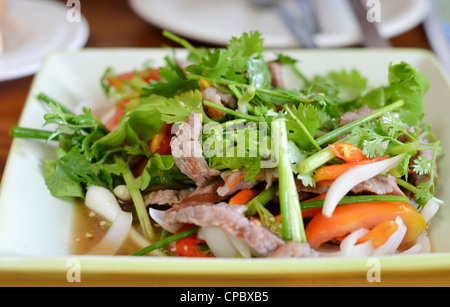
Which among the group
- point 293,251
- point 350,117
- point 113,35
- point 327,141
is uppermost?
point 113,35

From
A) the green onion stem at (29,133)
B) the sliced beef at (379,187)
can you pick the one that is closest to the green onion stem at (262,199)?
the sliced beef at (379,187)

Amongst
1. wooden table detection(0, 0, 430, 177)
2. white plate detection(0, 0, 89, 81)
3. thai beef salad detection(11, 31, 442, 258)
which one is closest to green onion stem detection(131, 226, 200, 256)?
thai beef salad detection(11, 31, 442, 258)

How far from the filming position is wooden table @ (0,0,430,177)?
230 cm

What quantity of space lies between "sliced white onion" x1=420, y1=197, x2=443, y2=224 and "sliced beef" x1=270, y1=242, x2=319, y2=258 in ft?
1.40

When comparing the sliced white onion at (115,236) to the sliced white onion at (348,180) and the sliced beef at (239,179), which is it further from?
the sliced white onion at (348,180)

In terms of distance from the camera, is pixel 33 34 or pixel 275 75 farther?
pixel 33 34

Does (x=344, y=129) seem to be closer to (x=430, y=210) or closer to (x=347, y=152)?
(x=347, y=152)

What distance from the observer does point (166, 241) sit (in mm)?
1336

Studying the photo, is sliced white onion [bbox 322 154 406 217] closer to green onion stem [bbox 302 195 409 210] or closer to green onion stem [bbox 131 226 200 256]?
green onion stem [bbox 302 195 409 210]

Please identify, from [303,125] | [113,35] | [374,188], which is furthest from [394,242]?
[113,35]

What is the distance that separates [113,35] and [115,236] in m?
1.72

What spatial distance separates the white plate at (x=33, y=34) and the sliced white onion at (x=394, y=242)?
178 centimetres

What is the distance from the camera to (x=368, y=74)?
211cm

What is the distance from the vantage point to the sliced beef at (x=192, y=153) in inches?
53.7
